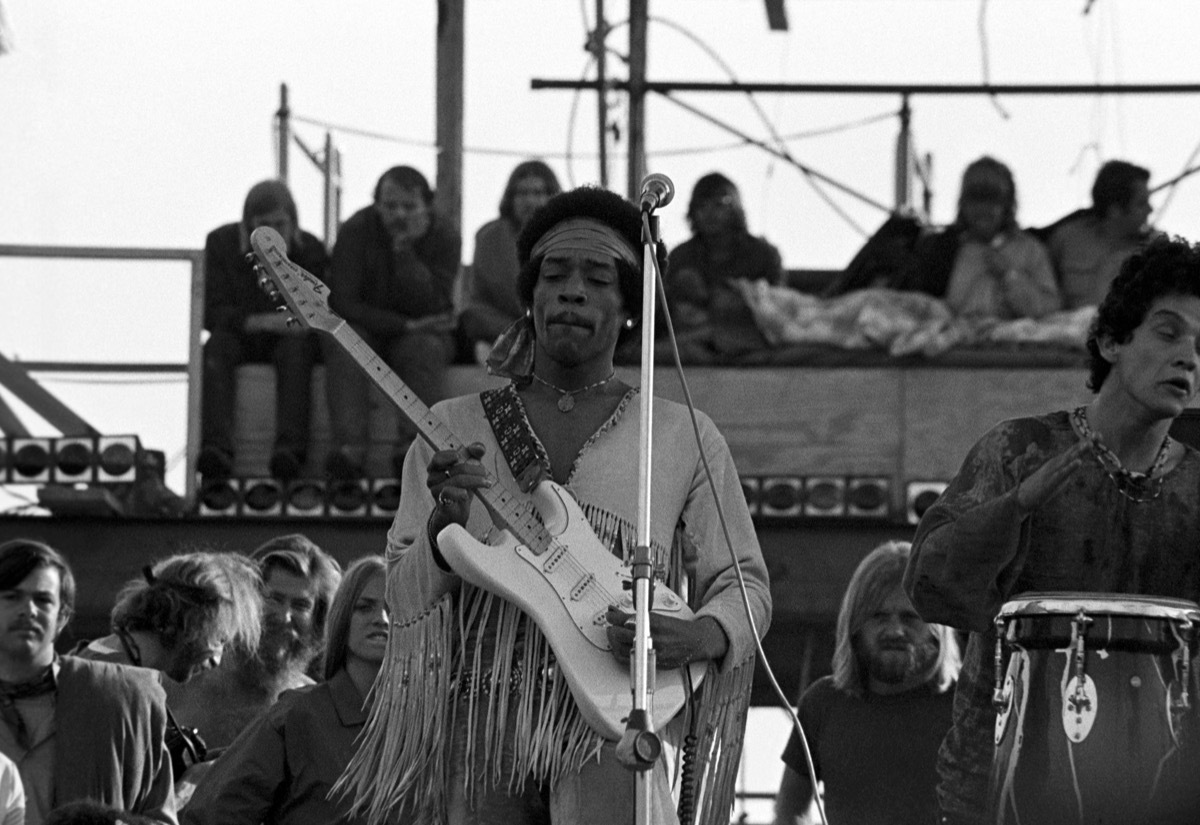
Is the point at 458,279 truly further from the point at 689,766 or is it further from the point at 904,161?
the point at 689,766

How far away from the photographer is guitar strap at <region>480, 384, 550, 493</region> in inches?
219

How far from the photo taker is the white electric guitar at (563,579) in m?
5.33

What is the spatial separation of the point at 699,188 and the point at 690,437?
5742mm

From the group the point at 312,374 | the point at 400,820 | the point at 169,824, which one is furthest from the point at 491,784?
the point at 312,374

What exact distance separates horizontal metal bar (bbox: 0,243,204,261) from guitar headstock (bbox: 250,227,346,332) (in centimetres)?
586

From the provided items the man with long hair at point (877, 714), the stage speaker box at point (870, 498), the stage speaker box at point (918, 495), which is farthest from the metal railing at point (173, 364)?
the man with long hair at point (877, 714)

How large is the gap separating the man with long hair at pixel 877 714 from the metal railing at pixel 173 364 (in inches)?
184

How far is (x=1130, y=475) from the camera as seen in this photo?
5410 millimetres

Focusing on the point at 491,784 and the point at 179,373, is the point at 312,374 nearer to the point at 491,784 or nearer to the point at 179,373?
the point at 179,373

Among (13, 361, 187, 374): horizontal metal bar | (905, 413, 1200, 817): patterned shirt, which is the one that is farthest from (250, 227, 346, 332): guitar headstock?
(13, 361, 187, 374): horizontal metal bar

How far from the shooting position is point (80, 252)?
11.7 m

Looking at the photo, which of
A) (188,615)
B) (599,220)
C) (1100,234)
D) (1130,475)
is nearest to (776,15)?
(1100,234)

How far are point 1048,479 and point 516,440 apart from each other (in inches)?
42.6

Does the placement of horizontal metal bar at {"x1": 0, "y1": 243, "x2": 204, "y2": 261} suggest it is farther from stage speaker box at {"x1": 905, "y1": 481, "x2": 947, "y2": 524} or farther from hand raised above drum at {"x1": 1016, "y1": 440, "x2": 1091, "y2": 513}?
hand raised above drum at {"x1": 1016, "y1": 440, "x2": 1091, "y2": 513}
